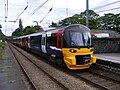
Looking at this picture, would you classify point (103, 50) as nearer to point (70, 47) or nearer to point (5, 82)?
point (70, 47)

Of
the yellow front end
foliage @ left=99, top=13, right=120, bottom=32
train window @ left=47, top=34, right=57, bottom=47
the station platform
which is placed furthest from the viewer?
foliage @ left=99, top=13, right=120, bottom=32

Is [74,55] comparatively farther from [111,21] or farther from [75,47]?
[111,21]

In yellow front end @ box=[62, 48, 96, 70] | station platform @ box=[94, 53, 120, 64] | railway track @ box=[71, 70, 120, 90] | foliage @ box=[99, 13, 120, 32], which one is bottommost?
railway track @ box=[71, 70, 120, 90]

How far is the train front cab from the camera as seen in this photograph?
14.9 m

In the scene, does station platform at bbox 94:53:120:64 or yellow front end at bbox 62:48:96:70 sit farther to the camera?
station platform at bbox 94:53:120:64

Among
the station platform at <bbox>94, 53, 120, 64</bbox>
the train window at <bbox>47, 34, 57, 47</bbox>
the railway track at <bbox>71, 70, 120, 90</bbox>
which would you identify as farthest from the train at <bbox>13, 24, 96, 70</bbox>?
the station platform at <bbox>94, 53, 120, 64</bbox>

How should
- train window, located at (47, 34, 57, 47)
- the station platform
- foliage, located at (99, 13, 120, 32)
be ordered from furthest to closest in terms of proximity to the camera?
1. foliage, located at (99, 13, 120, 32)
2. the station platform
3. train window, located at (47, 34, 57, 47)

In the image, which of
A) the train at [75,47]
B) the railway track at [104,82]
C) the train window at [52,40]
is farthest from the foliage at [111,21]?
the railway track at [104,82]

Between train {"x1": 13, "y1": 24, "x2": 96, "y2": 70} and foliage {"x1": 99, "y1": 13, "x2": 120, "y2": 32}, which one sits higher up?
foliage {"x1": 99, "y1": 13, "x2": 120, "y2": 32}

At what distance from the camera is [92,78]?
13.0 meters

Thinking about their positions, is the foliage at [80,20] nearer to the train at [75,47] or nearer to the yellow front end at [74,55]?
the train at [75,47]

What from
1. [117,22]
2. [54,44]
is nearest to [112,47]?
[54,44]

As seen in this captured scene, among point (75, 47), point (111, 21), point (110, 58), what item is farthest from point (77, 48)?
point (111, 21)

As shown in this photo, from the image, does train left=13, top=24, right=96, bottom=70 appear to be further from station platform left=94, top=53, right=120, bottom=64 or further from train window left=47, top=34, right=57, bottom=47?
station platform left=94, top=53, right=120, bottom=64
